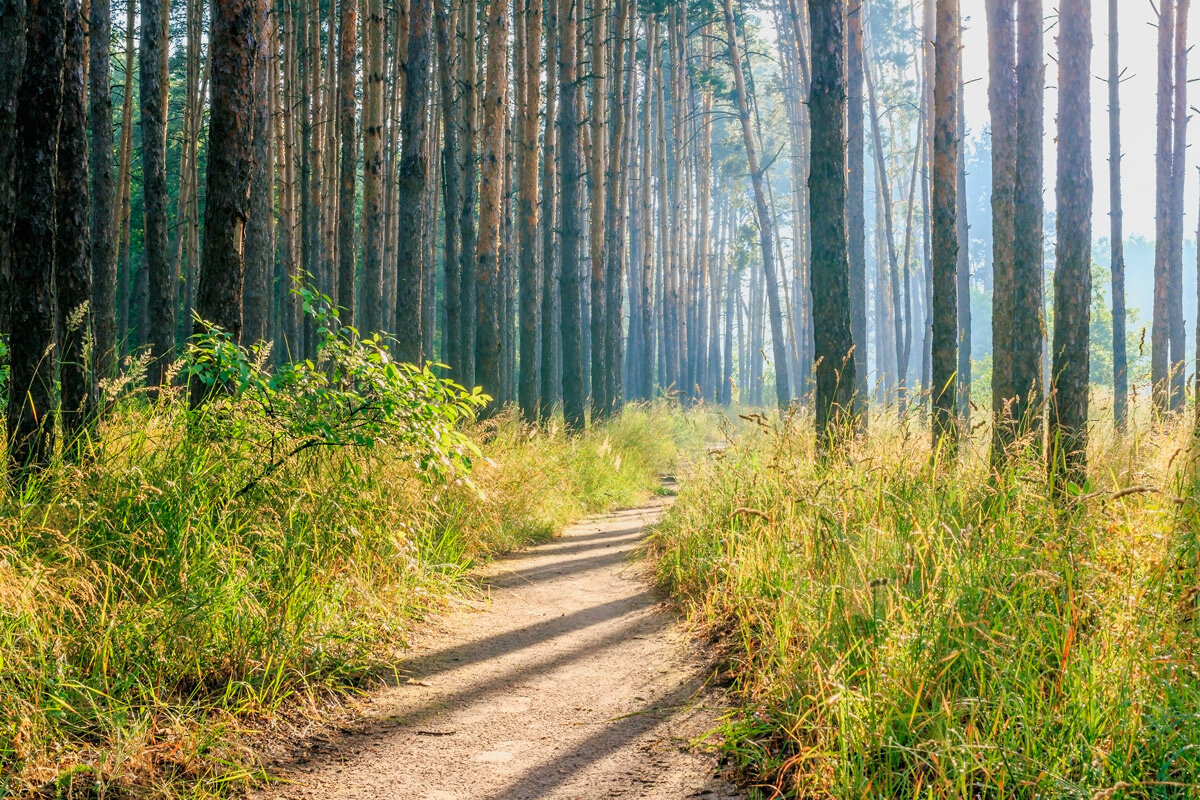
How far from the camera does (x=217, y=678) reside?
3523mm

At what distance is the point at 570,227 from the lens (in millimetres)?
15102

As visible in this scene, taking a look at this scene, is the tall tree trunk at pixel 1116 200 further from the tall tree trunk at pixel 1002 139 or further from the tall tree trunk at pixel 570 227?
the tall tree trunk at pixel 570 227

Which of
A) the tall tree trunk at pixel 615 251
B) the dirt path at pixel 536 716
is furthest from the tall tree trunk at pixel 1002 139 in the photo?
the tall tree trunk at pixel 615 251

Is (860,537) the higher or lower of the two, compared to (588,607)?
higher

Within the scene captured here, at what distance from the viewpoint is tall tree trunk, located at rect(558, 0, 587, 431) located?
14578mm

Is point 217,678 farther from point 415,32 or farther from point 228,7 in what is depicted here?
point 415,32

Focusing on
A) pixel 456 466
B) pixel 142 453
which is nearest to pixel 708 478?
pixel 456 466

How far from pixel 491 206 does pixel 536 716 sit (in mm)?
9786

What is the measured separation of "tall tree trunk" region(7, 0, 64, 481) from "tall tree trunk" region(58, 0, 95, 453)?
0.38 feet

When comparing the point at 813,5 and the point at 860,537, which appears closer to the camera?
the point at 860,537

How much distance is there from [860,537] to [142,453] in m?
3.89

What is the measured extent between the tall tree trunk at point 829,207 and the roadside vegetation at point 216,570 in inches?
147

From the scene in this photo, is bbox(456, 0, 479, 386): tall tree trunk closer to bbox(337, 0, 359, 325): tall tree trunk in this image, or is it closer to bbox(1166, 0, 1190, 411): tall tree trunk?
bbox(337, 0, 359, 325): tall tree trunk

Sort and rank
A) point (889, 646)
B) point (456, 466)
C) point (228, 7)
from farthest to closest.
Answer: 1. point (228, 7)
2. point (456, 466)
3. point (889, 646)
